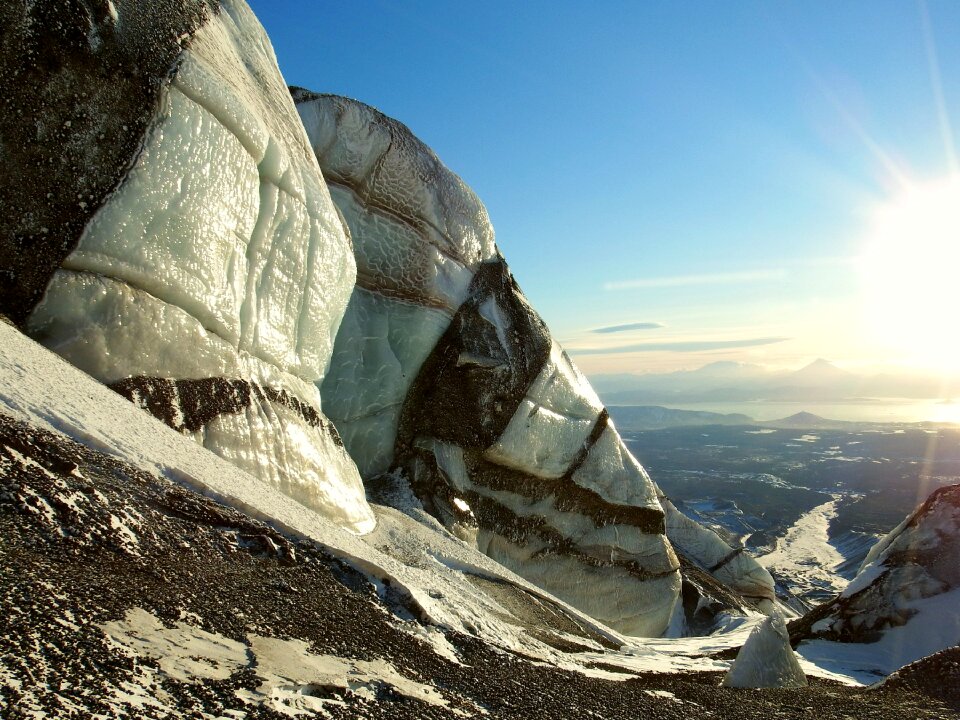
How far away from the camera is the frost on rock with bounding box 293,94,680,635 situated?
11703mm

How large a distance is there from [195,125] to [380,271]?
5250 mm

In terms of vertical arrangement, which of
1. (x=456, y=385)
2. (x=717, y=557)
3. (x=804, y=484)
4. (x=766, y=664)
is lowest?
(x=766, y=664)

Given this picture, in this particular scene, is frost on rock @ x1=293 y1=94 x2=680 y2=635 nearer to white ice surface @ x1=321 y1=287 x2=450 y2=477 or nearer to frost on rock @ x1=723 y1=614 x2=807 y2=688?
white ice surface @ x1=321 y1=287 x2=450 y2=477

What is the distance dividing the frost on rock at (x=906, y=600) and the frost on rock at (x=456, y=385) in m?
3.62

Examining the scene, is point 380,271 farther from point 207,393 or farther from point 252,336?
point 207,393

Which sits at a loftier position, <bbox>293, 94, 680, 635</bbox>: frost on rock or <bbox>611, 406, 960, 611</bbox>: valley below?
<bbox>611, 406, 960, 611</bbox>: valley below

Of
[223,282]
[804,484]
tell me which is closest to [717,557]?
[223,282]

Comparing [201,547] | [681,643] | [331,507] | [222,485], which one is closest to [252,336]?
[331,507]

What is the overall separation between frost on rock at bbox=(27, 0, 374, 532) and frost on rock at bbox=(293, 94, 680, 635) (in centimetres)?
281

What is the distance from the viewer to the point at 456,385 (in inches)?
476

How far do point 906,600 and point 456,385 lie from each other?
23.4 ft

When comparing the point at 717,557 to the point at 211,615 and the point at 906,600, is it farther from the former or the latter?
the point at 211,615

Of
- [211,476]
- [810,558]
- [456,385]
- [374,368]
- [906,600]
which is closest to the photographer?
[211,476]

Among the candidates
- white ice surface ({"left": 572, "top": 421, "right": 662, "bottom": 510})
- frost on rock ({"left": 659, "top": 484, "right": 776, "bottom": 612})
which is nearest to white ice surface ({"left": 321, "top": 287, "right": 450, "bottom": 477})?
white ice surface ({"left": 572, "top": 421, "right": 662, "bottom": 510})
